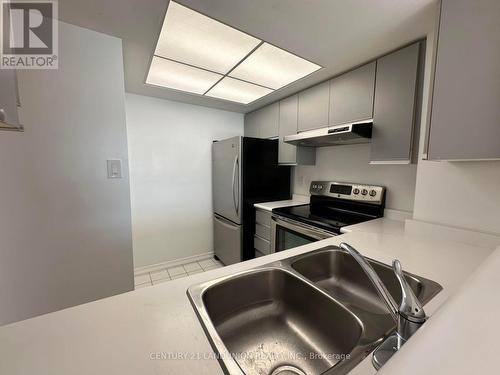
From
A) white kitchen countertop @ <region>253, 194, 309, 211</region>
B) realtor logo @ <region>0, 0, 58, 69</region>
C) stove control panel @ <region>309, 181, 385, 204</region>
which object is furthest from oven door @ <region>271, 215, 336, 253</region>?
realtor logo @ <region>0, 0, 58, 69</region>

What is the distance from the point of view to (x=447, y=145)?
1011 mm

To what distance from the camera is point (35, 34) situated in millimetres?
1243

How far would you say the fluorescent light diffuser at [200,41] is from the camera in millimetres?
1194

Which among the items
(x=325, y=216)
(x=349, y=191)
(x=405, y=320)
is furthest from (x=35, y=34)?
(x=349, y=191)

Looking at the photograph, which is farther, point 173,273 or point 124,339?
point 173,273

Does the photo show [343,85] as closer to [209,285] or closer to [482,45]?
[482,45]

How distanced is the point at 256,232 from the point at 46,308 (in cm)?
181

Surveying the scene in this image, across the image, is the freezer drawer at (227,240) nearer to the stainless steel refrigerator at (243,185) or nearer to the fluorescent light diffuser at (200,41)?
the stainless steel refrigerator at (243,185)

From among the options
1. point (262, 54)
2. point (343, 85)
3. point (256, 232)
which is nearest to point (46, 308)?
point (256, 232)

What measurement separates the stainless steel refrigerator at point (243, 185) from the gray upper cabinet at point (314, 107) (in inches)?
19.3

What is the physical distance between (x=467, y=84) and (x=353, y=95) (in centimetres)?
86

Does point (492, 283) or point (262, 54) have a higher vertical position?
point (262, 54)

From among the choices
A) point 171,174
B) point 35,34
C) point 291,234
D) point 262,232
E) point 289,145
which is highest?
point 35,34

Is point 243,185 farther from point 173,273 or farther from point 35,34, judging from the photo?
point 35,34
